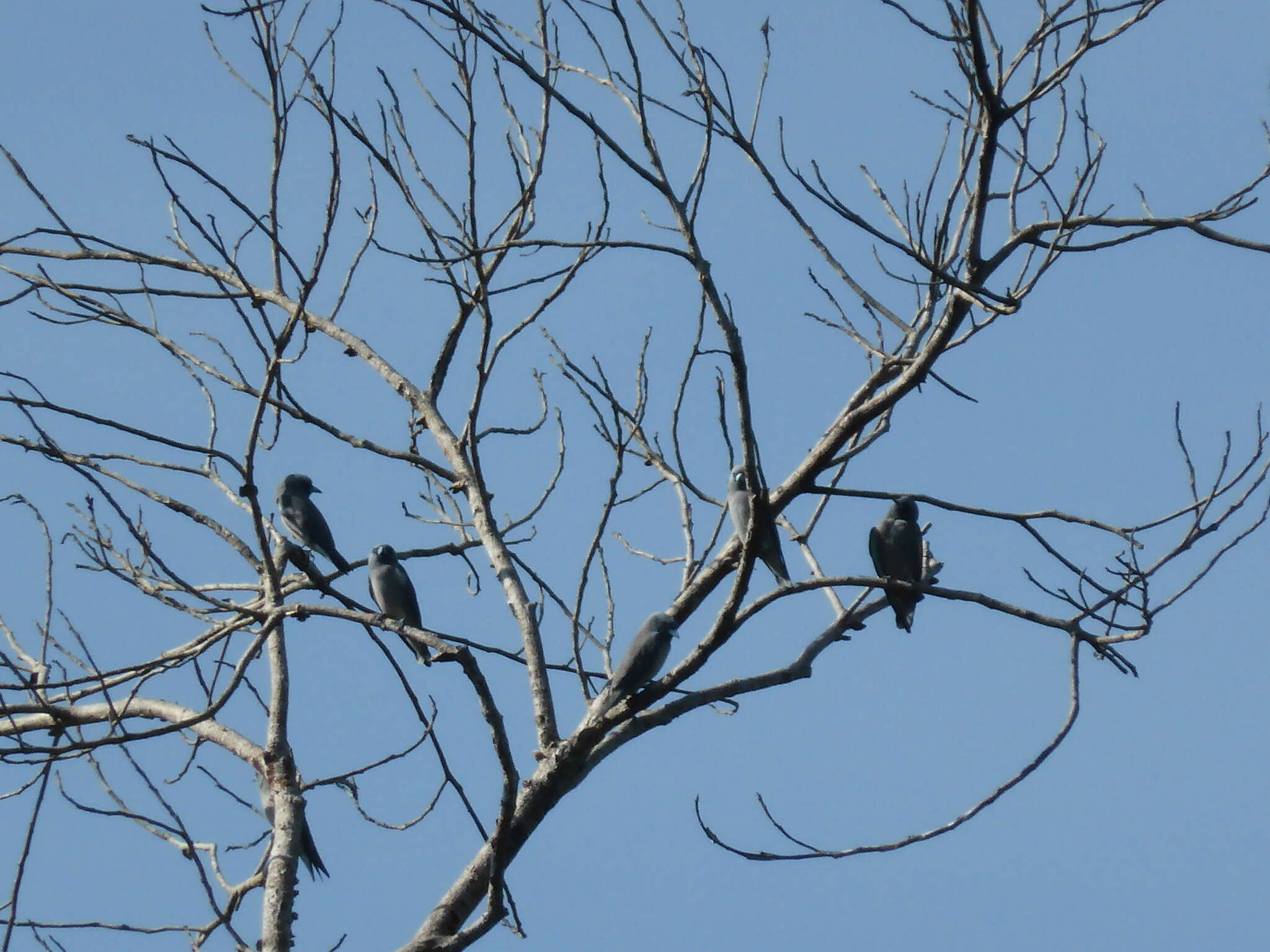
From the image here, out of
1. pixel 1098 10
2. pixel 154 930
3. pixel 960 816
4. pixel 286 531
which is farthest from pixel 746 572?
pixel 286 531

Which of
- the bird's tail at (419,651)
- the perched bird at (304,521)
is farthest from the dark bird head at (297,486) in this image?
the bird's tail at (419,651)

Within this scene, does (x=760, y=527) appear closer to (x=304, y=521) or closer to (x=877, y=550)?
(x=877, y=550)

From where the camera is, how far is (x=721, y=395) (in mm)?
3295

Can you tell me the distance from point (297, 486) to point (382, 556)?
102 centimetres

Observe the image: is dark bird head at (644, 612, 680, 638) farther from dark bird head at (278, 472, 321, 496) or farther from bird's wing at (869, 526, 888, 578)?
dark bird head at (278, 472, 321, 496)

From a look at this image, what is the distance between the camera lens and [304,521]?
7.26m

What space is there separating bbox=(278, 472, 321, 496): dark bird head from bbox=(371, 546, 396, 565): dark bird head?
0.81 meters

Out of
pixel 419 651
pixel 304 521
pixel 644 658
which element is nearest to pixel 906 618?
pixel 644 658

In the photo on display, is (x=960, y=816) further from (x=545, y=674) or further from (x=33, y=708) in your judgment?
(x=33, y=708)

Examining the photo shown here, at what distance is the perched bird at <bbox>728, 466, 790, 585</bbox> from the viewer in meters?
3.25

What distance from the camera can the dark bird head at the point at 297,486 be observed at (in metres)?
7.43

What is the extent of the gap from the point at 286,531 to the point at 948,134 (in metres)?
4.56

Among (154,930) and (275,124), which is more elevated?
(275,124)

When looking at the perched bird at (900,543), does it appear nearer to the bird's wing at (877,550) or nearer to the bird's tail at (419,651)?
the bird's wing at (877,550)
